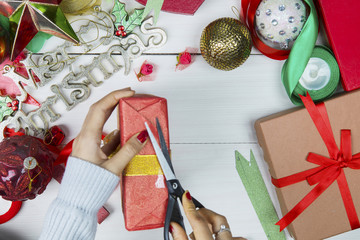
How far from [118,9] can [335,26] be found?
0.52 metres

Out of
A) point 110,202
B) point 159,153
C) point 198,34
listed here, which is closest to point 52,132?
point 110,202

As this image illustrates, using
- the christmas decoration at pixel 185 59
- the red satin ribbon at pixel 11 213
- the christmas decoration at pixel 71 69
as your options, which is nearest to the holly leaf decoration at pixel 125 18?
the christmas decoration at pixel 71 69

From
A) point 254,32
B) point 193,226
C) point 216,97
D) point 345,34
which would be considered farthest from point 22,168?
point 345,34

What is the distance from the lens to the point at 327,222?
2.80 feet

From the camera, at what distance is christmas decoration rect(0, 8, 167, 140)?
85 cm

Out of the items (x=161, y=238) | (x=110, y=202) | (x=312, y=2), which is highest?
(x=312, y=2)

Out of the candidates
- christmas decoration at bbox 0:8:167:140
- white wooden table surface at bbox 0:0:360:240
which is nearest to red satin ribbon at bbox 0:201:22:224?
white wooden table surface at bbox 0:0:360:240

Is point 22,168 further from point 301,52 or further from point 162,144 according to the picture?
point 301,52

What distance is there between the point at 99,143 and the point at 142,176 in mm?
108

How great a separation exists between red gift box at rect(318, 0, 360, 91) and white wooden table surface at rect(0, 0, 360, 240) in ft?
0.47

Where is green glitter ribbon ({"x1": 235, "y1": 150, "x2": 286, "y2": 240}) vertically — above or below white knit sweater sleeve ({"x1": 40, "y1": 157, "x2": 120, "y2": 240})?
below

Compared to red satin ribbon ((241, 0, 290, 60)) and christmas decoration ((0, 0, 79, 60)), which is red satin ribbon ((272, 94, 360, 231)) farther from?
christmas decoration ((0, 0, 79, 60))

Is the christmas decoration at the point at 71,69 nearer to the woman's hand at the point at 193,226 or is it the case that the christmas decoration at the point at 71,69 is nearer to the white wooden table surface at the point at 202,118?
the white wooden table surface at the point at 202,118

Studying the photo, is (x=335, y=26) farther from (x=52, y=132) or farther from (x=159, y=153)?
(x=52, y=132)
